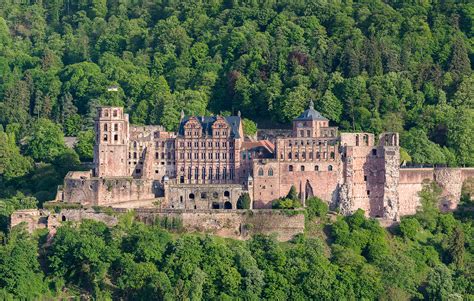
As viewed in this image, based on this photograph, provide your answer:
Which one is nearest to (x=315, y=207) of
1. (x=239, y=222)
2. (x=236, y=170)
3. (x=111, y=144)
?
(x=239, y=222)

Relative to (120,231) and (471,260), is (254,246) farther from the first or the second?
(471,260)

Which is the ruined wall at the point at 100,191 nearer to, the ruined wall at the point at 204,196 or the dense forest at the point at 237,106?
the ruined wall at the point at 204,196

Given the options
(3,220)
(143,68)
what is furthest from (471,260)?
(143,68)

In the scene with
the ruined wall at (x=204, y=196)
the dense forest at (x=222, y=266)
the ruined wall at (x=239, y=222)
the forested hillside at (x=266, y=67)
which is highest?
the forested hillside at (x=266, y=67)

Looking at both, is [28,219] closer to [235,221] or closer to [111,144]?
[111,144]

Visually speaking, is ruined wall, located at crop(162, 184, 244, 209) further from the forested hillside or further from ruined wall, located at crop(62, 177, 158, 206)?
the forested hillside

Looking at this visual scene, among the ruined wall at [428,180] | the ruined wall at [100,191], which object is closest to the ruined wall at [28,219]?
the ruined wall at [100,191]
